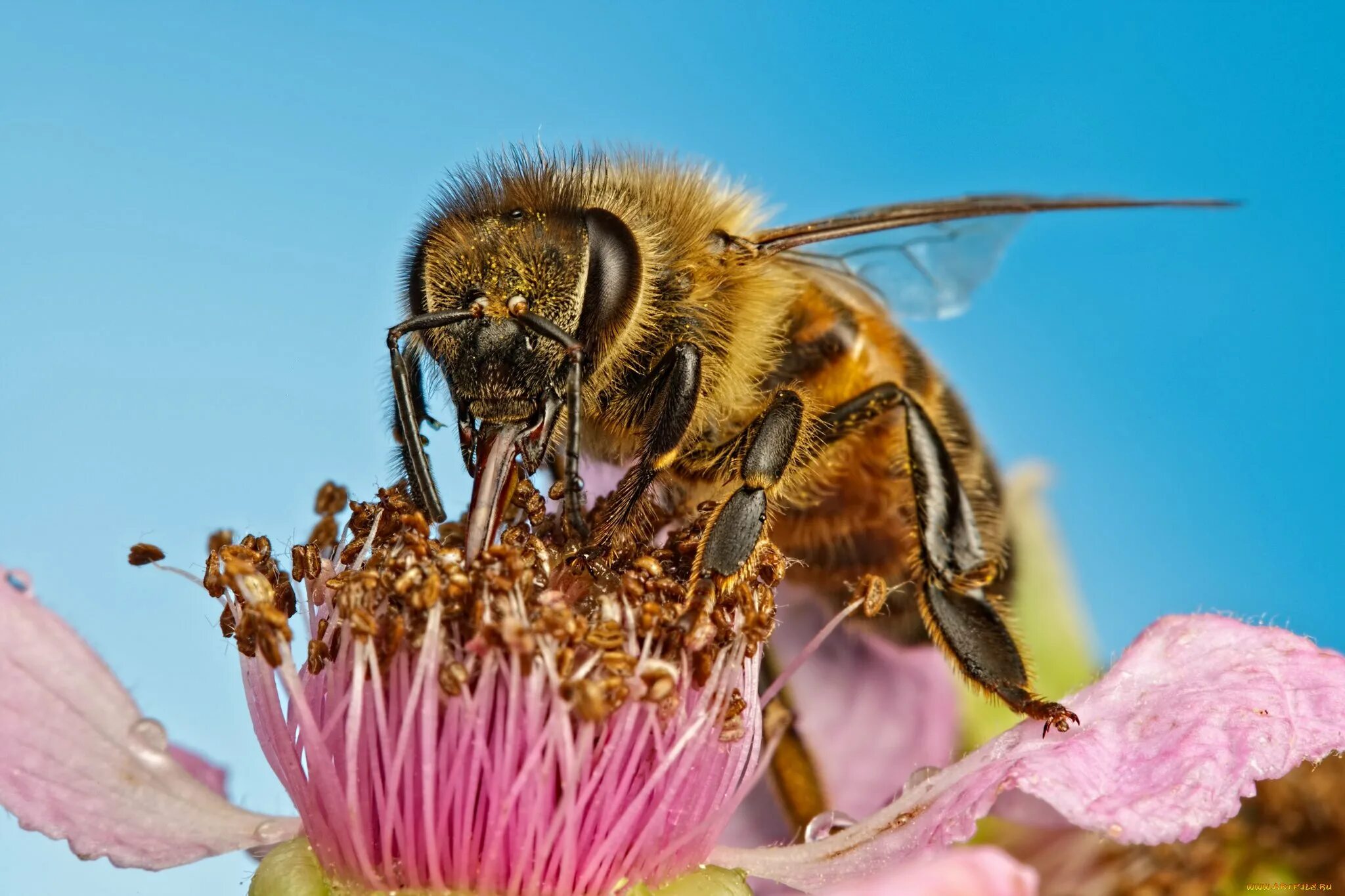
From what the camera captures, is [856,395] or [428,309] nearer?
Result: [428,309]

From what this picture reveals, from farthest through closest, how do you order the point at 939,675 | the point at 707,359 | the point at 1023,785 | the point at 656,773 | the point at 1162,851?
the point at 939,675, the point at 1162,851, the point at 707,359, the point at 656,773, the point at 1023,785

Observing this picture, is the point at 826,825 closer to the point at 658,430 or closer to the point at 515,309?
the point at 658,430

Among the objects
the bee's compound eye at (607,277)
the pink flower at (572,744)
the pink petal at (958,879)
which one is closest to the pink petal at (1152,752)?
the pink flower at (572,744)

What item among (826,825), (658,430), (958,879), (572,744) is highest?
(658,430)

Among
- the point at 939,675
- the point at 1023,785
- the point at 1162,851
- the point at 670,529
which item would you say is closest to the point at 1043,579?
the point at 939,675

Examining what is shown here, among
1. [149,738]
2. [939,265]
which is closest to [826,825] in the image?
[149,738]

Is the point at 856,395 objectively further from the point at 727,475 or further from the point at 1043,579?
the point at 1043,579
